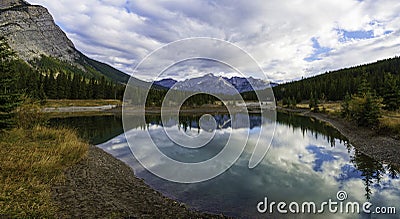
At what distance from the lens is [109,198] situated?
30.6 feet

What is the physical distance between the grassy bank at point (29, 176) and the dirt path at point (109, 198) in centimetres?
46

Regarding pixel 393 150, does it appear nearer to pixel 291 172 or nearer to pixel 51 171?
pixel 291 172

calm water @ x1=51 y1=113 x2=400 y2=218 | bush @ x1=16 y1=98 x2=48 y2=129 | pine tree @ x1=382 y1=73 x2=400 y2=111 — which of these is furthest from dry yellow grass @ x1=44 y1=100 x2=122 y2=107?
pine tree @ x1=382 y1=73 x2=400 y2=111

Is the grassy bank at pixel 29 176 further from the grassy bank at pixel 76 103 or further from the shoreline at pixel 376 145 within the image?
the grassy bank at pixel 76 103

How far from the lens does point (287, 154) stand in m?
22.1

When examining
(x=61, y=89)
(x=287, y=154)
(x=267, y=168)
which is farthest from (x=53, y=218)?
(x=61, y=89)

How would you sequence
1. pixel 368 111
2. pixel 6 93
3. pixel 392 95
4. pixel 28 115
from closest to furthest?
pixel 6 93 → pixel 28 115 → pixel 368 111 → pixel 392 95

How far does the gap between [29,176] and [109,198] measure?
2926mm

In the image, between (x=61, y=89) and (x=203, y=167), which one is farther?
(x=61, y=89)

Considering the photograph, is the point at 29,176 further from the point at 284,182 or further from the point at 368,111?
the point at 368,111

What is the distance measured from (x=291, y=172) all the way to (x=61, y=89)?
84.0m

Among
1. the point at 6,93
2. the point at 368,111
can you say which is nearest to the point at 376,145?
the point at 368,111

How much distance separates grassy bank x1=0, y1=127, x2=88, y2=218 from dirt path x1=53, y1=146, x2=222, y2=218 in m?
0.46

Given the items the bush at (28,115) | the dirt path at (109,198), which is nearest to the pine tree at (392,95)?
the dirt path at (109,198)
